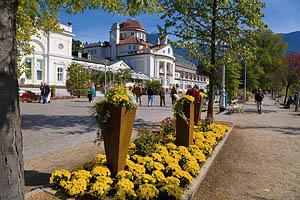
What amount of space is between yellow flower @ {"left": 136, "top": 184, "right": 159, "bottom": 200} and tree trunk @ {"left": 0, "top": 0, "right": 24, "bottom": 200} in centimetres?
154

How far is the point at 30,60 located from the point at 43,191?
3131 centimetres

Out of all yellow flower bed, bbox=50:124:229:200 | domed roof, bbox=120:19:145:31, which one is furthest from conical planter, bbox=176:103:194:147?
domed roof, bbox=120:19:145:31

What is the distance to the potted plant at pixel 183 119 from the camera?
17.7ft

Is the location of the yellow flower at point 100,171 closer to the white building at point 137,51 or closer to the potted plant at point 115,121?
the potted plant at point 115,121

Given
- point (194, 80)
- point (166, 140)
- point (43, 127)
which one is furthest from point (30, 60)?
point (194, 80)

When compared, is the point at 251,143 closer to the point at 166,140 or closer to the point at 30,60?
the point at 166,140

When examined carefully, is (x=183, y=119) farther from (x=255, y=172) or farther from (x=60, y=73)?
(x=60, y=73)

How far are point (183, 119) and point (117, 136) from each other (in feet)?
7.87

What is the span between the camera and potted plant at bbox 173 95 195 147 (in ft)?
17.7

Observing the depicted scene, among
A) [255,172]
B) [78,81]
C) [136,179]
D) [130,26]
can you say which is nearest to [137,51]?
[130,26]

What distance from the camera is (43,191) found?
3197mm

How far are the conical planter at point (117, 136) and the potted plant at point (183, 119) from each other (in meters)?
1.97

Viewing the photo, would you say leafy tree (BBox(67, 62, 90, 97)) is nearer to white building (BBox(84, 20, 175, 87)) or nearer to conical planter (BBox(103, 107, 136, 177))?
conical planter (BBox(103, 107, 136, 177))

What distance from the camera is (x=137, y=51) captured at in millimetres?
61781
